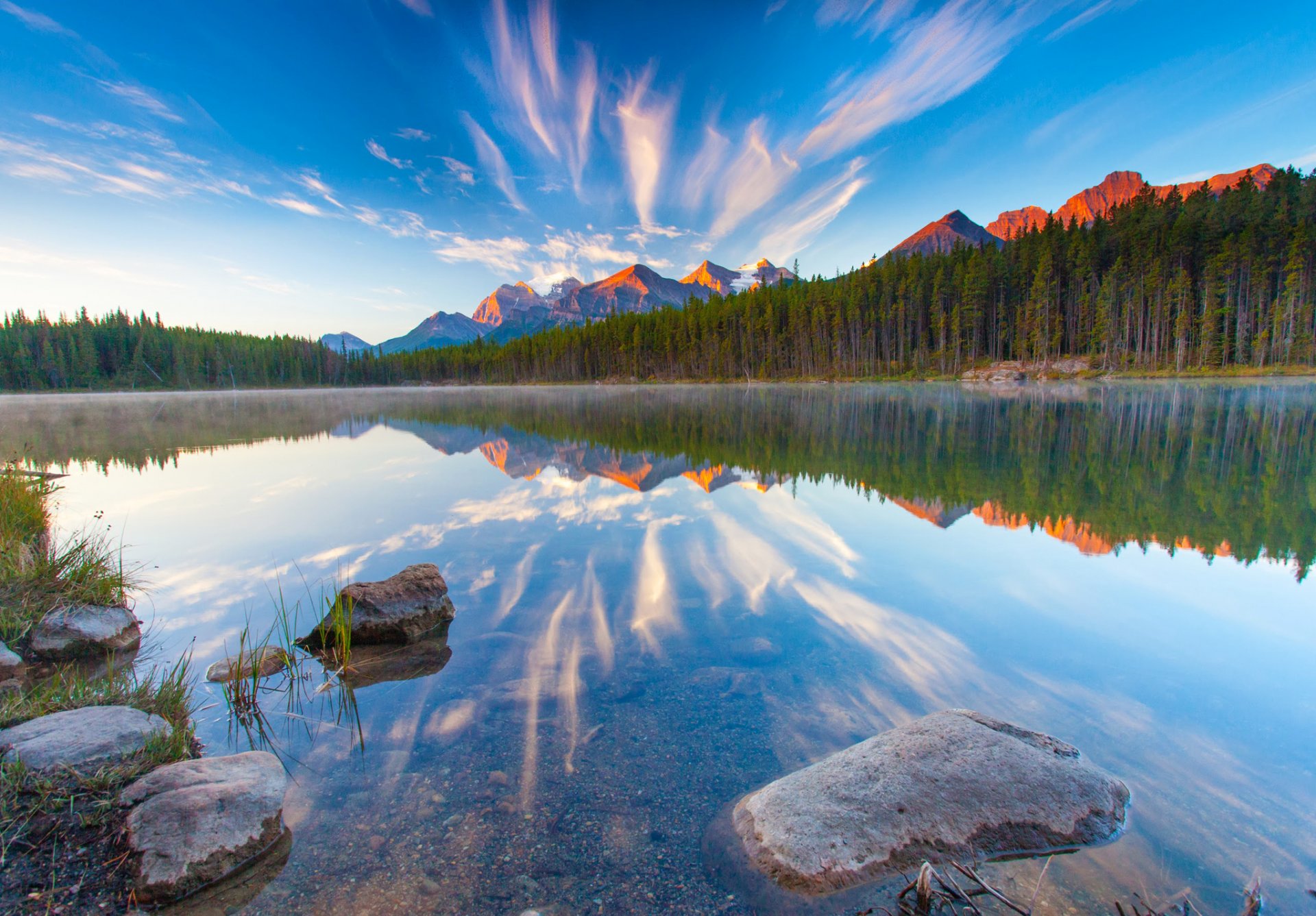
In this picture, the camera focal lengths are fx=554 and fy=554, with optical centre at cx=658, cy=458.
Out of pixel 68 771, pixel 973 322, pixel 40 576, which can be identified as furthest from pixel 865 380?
pixel 68 771

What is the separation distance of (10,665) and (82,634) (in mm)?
684

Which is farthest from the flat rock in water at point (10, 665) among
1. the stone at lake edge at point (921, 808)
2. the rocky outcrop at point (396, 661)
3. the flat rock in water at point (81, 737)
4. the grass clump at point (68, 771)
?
the stone at lake edge at point (921, 808)

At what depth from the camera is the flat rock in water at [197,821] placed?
8.85ft

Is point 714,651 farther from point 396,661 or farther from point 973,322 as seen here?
point 973,322

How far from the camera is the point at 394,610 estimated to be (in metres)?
5.61

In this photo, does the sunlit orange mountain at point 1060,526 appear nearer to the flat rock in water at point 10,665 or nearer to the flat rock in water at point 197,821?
the flat rock in water at point 197,821

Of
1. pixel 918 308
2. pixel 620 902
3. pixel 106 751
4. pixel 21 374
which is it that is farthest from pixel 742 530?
pixel 21 374

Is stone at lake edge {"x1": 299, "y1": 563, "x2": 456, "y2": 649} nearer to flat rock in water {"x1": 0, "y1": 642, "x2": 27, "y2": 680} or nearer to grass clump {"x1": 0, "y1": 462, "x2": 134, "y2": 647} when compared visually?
flat rock in water {"x1": 0, "y1": 642, "x2": 27, "y2": 680}

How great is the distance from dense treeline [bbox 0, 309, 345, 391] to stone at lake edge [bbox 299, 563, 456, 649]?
6102 inches

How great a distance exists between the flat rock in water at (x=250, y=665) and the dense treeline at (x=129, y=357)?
508ft

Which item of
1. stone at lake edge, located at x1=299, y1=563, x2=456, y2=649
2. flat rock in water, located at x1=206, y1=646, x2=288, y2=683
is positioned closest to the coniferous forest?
stone at lake edge, located at x1=299, y1=563, x2=456, y2=649

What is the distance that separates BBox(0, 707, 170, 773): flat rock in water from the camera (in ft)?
10.3

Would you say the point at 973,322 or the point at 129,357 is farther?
the point at 129,357

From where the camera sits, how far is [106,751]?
3.31 metres
